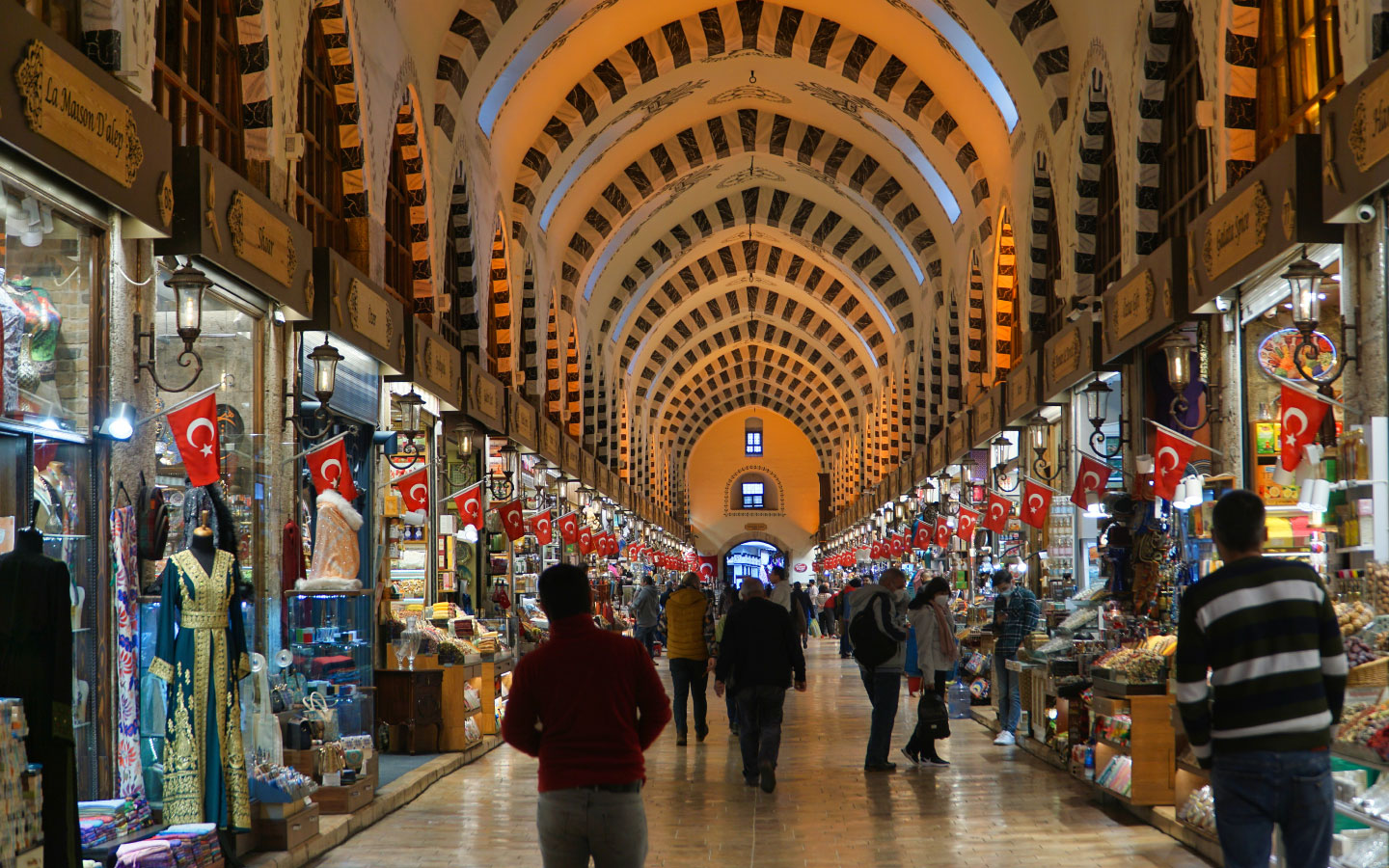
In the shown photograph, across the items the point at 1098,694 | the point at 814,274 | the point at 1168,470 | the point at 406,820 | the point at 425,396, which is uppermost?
the point at 814,274

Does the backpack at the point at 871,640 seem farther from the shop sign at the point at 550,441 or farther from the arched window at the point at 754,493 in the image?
the arched window at the point at 754,493

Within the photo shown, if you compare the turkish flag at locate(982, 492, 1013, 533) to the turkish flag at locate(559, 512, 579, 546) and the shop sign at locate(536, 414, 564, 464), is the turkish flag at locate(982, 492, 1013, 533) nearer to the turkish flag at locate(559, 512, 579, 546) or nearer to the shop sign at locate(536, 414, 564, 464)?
the shop sign at locate(536, 414, 564, 464)

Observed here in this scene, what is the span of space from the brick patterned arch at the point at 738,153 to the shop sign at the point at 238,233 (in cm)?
1127

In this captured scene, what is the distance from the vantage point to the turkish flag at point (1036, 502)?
1113 centimetres

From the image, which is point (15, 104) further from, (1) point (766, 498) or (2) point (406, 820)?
(1) point (766, 498)

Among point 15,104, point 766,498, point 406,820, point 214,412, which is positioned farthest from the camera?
point 766,498

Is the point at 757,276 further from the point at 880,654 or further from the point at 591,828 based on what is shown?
the point at 591,828

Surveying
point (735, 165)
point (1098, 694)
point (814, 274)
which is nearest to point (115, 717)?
point (1098, 694)

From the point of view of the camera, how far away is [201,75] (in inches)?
268

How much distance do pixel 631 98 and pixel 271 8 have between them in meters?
8.73

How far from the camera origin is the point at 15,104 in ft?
14.2

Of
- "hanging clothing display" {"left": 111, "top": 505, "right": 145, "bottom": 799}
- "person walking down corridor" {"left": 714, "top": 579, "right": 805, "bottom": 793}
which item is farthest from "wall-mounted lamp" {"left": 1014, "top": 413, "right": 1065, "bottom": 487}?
"hanging clothing display" {"left": 111, "top": 505, "right": 145, "bottom": 799}

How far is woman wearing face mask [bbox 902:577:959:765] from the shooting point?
29.1 ft

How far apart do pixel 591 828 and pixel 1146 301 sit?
605 cm
